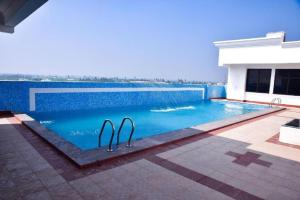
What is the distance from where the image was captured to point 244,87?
1563 cm

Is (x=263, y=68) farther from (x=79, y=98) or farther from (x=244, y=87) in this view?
(x=79, y=98)

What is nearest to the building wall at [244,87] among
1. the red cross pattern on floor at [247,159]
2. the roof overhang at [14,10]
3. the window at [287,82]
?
the window at [287,82]

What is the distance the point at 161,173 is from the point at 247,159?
1.84 metres

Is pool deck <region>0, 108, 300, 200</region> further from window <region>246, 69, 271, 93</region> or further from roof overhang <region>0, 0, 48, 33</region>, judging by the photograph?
window <region>246, 69, 271, 93</region>

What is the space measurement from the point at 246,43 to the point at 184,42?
24764 mm

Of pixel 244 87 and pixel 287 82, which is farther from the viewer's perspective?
pixel 244 87

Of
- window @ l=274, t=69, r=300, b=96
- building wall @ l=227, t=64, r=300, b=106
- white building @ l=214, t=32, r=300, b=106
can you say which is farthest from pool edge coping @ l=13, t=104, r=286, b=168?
window @ l=274, t=69, r=300, b=96

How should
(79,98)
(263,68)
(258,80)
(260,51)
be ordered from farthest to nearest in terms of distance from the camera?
(258,80), (263,68), (260,51), (79,98)

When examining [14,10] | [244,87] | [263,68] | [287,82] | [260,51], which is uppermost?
[260,51]

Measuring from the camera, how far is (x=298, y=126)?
16.6 ft

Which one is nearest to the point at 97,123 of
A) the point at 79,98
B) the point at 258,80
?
the point at 79,98

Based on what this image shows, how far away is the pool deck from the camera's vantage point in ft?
8.19

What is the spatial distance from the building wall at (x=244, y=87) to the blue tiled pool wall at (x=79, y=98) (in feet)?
10.7

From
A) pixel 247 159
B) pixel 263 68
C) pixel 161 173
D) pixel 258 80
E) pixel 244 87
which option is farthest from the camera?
pixel 244 87
